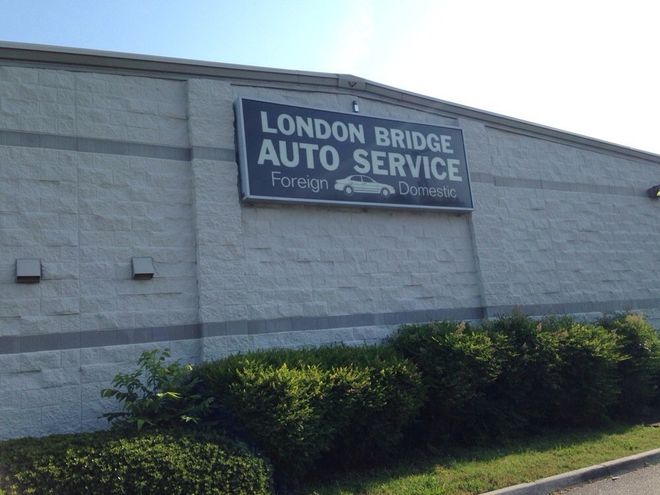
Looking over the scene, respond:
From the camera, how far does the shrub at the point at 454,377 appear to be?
28.2ft

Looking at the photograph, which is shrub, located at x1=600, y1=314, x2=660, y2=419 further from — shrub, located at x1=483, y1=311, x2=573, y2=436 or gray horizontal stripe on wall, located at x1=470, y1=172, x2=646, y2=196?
gray horizontal stripe on wall, located at x1=470, y1=172, x2=646, y2=196

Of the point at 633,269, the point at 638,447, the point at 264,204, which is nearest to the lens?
the point at 638,447

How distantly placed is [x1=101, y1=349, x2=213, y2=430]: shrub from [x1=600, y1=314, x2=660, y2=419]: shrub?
7.10 meters

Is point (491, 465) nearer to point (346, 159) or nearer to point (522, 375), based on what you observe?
point (522, 375)

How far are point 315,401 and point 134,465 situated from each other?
2109mm

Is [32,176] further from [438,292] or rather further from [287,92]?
[438,292]

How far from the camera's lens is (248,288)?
8.99m

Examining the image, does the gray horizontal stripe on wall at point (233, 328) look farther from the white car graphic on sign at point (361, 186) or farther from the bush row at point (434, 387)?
the white car graphic on sign at point (361, 186)

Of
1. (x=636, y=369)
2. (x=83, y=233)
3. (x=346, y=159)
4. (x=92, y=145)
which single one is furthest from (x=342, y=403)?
(x=636, y=369)

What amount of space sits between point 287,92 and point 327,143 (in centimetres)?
112

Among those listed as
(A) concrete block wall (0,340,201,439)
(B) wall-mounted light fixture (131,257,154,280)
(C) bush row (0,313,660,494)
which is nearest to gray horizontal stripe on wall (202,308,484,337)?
(C) bush row (0,313,660,494)

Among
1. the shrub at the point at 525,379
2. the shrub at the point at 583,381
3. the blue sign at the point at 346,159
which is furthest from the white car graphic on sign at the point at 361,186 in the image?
the shrub at the point at 583,381

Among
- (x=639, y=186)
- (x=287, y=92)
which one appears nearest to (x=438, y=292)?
(x=287, y=92)

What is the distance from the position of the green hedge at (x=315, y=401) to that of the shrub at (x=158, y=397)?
29 cm
